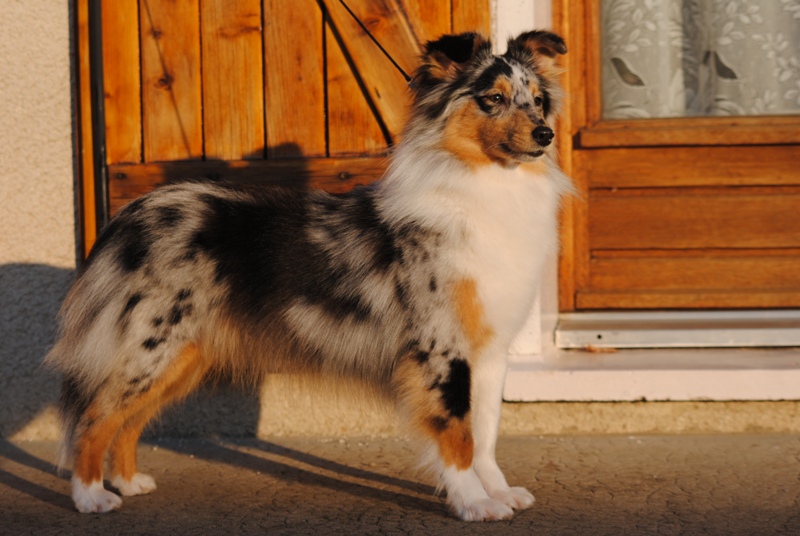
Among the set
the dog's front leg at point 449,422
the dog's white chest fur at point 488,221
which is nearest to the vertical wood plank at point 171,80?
the dog's white chest fur at point 488,221

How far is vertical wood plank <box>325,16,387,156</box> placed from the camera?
4.57 meters

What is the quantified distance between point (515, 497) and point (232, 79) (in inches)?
92.4

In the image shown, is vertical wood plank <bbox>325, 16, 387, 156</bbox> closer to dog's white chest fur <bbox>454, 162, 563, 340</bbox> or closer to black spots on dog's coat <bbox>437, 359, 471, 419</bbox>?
dog's white chest fur <bbox>454, 162, 563, 340</bbox>

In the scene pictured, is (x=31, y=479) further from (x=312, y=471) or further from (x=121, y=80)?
(x=121, y=80)

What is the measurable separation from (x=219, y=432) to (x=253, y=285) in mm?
1257

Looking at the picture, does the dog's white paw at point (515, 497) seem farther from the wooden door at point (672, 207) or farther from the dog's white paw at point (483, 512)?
the wooden door at point (672, 207)

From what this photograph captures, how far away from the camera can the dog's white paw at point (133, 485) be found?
3975mm

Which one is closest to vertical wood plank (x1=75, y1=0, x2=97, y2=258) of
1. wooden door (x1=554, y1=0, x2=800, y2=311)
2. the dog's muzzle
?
the dog's muzzle

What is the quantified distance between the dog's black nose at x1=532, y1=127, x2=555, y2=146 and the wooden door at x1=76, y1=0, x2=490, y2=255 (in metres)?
1.13

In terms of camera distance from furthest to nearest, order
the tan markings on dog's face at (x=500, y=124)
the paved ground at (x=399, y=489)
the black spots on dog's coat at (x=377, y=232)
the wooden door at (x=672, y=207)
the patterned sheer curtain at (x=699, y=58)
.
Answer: the patterned sheer curtain at (x=699, y=58) → the wooden door at (x=672, y=207) → the black spots on dog's coat at (x=377, y=232) → the tan markings on dog's face at (x=500, y=124) → the paved ground at (x=399, y=489)

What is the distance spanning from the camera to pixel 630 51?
5.25 metres

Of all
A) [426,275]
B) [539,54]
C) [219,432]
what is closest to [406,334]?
[426,275]

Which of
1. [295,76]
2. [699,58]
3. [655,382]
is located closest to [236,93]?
[295,76]

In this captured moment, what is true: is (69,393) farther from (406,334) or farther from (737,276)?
(737,276)
